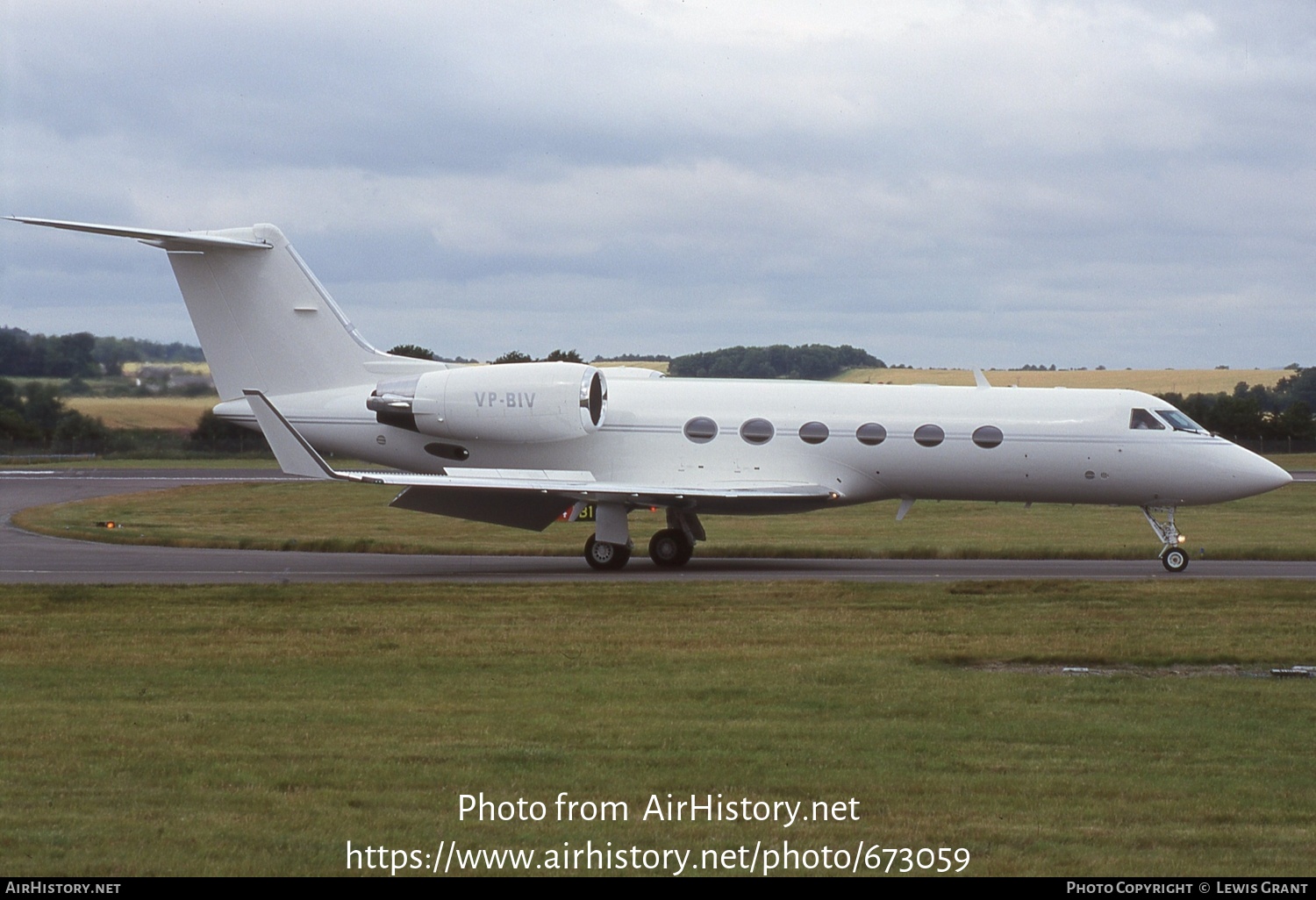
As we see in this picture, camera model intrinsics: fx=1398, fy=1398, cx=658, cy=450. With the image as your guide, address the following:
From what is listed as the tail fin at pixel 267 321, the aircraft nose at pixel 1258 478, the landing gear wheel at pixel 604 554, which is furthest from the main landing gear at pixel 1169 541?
the tail fin at pixel 267 321

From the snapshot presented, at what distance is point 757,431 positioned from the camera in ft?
74.9

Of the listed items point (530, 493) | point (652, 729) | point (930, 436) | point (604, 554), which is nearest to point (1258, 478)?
point (930, 436)

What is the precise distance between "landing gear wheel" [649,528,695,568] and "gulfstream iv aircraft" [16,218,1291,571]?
0.07 ft

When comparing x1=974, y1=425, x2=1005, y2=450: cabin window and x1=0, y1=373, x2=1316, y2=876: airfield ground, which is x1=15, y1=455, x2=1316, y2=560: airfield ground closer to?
x1=974, y1=425, x2=1005, y2=450: cabin window

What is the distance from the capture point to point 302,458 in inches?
798

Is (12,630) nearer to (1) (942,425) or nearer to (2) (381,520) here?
(1) (942,425)

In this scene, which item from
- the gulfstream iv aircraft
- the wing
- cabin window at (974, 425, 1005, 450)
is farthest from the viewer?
cabin window at (974, 425, 1005, 450)

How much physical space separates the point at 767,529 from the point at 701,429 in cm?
920

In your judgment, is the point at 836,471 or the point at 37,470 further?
the point at 37,470

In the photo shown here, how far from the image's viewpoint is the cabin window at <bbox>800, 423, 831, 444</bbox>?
2252cm

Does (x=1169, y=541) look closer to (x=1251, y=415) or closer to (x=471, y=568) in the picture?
(x=471, y=568)

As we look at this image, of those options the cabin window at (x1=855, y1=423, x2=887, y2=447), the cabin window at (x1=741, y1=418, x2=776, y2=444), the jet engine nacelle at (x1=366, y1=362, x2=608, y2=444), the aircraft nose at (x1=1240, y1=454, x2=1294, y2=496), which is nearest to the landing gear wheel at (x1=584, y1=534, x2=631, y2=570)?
the jet engine nacelle at (x1=366, y1=362, x2=608, y2=444)
